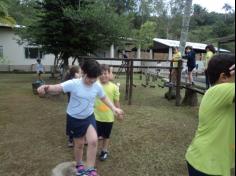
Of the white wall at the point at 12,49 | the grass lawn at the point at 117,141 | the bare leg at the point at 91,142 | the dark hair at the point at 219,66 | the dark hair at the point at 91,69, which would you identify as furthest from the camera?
the white wall at the point at 12,49

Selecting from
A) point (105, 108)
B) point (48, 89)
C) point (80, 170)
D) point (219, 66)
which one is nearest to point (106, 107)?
point (105, 108)

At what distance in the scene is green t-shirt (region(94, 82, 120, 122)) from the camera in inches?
180

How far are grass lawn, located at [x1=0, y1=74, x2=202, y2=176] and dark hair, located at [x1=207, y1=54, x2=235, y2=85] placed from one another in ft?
8.64

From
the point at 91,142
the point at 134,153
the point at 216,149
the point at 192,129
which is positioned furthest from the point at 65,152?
the point at 216,149

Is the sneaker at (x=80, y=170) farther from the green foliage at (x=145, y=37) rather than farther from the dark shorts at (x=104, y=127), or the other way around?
the green foliage at (x=145, y=37)

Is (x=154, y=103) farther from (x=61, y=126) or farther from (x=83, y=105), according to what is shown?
(x=83, y=105)

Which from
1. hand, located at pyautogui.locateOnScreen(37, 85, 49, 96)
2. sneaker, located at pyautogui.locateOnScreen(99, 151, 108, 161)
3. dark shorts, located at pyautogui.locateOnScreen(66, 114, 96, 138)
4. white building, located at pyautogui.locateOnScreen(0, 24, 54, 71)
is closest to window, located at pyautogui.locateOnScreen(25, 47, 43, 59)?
white building, located at pyautogui.locateOnScreen(0, 24, 54, 71)

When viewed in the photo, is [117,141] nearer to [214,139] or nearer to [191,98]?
[214,139]

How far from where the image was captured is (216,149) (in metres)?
2.10

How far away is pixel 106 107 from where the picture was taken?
459 centimetres

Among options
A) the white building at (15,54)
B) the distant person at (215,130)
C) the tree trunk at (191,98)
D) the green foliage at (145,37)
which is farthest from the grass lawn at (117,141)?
the green foliage at (145,37)

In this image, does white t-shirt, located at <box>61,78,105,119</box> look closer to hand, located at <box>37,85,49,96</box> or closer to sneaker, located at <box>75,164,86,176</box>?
hand, located at <box>37,85,49,96</box>

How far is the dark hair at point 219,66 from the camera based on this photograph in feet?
6.32

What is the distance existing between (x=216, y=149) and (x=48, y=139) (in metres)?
4.29
